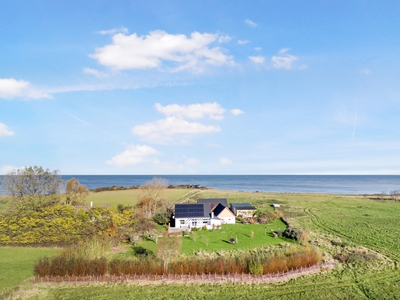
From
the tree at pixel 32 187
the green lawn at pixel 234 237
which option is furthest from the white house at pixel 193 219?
the tree at pixel 32 187

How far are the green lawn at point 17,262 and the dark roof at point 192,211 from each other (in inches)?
913

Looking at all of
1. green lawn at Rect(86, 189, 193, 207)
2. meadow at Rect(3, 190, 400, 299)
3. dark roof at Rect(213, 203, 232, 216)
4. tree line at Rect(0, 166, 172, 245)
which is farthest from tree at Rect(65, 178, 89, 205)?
meadow at Rect(3, 190, 400, 299)

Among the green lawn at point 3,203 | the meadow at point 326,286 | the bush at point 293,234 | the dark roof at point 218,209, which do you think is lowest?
the meadow at point 326,286

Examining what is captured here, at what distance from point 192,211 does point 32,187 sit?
38.1 metres

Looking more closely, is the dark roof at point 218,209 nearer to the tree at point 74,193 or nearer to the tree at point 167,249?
the tree at point 167,249

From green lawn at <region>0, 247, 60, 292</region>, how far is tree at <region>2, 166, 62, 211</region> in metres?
17.1

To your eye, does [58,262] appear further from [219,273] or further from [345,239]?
[345,239]

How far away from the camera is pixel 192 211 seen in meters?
55.0

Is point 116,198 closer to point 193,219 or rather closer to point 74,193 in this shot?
point 74,193

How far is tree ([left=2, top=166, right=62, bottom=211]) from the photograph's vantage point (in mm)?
56406

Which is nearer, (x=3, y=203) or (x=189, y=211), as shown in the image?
(x=189, y=211)

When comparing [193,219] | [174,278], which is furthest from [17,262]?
[193,219]

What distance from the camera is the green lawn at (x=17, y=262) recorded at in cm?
2877

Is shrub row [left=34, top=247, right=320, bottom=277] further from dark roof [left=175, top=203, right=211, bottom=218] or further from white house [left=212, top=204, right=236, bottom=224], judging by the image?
white house [left=212, top=204, right=236, bottom=224]
